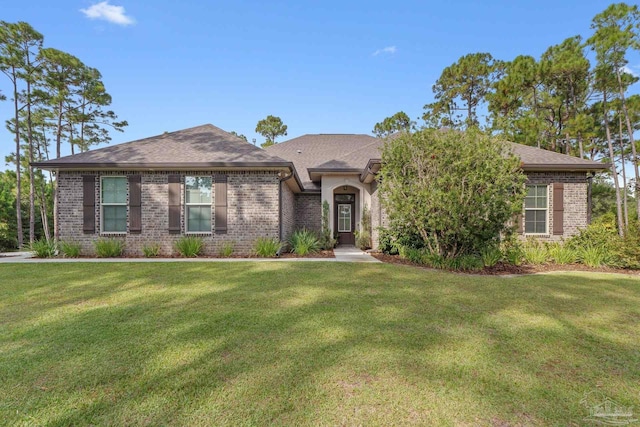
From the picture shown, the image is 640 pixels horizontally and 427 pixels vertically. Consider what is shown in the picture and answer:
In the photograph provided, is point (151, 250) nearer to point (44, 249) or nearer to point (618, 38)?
point (44, 249)

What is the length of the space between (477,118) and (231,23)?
19029mm

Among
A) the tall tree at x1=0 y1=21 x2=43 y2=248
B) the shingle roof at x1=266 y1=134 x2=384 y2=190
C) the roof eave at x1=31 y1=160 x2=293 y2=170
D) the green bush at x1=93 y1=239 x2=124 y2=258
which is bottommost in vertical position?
the green bush at x1=93 y1=239 x2=124 y2=258

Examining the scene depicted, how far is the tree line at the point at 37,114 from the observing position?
14.4 m

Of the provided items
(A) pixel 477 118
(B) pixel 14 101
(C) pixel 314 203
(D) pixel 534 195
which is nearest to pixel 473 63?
(A) pixel 477 118

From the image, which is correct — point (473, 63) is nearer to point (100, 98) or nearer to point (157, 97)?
point (157, 97)

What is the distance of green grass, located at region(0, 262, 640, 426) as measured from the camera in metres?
2.02

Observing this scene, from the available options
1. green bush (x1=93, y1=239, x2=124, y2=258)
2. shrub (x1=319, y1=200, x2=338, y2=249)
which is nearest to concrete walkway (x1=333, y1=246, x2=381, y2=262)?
shrub (x1=319, y1=200, x2=338, y2=249)

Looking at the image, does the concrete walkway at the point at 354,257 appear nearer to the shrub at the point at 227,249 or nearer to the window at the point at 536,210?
the shrub at the point at 227,249

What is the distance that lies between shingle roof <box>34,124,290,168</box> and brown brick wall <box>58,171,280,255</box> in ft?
1.51

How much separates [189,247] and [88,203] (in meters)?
3.73

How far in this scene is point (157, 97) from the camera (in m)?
13.5

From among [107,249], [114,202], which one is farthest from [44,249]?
[114,202]

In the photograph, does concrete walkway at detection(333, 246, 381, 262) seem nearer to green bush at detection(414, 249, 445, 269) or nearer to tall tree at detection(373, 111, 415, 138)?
green bush at detection(414, 249, 445, 269)

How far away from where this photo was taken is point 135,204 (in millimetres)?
9609
